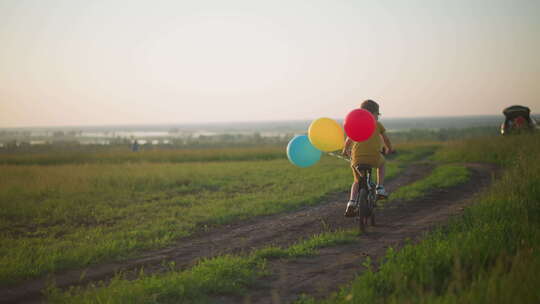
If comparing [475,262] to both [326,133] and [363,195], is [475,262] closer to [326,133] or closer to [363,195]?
[363,195]

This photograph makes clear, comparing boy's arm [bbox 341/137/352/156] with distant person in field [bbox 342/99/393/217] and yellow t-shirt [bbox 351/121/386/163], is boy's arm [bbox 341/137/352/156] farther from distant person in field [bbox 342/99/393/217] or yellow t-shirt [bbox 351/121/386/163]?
yellow t-shirt [bbox 351/121/386/163]

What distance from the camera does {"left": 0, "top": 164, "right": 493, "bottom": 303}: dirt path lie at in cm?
441

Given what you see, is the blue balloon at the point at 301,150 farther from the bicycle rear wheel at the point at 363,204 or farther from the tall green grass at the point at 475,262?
the tall green grass at the point at 475,262

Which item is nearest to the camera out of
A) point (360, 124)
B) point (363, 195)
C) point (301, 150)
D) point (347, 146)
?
point (360, 124)

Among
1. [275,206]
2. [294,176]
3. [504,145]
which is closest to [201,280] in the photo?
[275,206]

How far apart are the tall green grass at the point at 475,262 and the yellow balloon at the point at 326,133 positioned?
7.99 feet

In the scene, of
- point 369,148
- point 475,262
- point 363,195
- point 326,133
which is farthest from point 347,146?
point 475,262

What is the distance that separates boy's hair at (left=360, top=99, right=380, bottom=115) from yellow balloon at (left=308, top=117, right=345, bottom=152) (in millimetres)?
656

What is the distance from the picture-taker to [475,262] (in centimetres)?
410

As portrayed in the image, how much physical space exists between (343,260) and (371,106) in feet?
9.61

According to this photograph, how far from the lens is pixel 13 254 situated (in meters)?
6.15

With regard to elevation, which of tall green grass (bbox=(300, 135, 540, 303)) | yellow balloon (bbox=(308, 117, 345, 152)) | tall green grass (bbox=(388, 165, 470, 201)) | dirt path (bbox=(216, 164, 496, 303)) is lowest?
dirt path (bbox=(216, 164, 496, 303))

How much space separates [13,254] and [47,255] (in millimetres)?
685

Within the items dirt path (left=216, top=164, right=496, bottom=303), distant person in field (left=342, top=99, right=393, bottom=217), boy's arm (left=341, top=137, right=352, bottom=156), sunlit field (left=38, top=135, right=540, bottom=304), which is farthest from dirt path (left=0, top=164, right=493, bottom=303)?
boy's arm (left=341, top=137, right=352, bottom=156)
